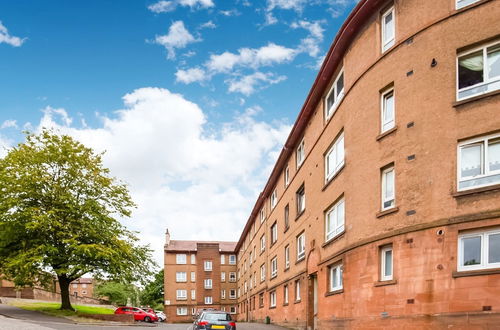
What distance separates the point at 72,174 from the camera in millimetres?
33719

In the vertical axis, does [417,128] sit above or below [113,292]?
above

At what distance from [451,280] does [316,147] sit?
1153 cm

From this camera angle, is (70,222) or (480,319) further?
(70,222)

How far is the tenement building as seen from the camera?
67.6 metres

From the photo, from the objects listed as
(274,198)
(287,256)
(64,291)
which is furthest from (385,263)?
(64,291)

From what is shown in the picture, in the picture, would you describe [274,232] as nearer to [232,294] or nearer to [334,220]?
[334,220]

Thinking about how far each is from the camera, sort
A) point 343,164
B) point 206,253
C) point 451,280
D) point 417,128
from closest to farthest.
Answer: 1. point 451,280
2. point 417,128
3. point 343,164
4. point 206,253

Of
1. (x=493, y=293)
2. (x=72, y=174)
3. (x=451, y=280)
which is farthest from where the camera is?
(x=72, y=174)

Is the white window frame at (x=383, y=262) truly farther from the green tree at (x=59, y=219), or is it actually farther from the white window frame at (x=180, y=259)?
the white window frame at (x=180, y=259)

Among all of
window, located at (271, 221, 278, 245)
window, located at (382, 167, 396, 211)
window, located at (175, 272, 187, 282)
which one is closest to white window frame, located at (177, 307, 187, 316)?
window, located at (175, 272, 187, 282)

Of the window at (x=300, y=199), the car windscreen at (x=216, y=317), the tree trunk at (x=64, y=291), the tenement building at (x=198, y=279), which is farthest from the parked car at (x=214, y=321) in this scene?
the tenement building at (x=198, y=279)

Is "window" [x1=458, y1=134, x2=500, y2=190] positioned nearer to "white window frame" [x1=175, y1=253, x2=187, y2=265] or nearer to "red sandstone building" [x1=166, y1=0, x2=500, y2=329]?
"red sandstone building" [x1=166, y1=0, x2=500, y2=329]

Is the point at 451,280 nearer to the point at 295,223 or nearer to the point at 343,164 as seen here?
the point at 343,164

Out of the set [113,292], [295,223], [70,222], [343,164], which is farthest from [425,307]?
[113,292]
